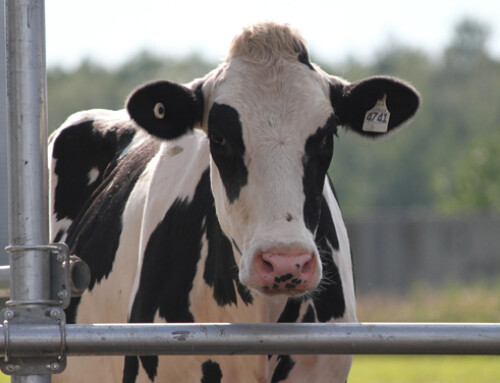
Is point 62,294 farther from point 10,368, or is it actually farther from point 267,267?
point 267,267

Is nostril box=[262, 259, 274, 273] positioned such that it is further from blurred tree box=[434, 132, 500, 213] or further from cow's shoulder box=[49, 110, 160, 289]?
blurred tree box=[434, 132, 500, 213]

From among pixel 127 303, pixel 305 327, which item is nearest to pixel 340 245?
pixel 127 303

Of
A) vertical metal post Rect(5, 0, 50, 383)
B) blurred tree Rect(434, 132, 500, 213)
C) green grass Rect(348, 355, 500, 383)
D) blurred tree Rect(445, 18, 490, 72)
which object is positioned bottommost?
green grass Rect(348, 355, 500, 383)

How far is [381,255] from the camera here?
2500cm

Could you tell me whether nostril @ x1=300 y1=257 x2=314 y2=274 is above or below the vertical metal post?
below

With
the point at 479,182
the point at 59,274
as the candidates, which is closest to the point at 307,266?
the point at 59,274

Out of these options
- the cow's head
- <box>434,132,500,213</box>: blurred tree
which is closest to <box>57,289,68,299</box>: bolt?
the cow's head

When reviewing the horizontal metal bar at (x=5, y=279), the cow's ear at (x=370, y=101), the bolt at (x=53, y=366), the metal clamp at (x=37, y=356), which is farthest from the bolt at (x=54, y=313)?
the cow's ear at (x=370, y=101)

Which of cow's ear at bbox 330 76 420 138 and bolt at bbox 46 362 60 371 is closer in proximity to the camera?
bolt at bbox 46 362 60 371

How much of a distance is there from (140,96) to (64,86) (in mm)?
53976

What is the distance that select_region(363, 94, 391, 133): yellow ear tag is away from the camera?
374 centimetres

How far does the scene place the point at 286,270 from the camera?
9.70ft

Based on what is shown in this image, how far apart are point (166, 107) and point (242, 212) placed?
0.57 m

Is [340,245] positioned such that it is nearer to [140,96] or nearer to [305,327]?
[140,96]
